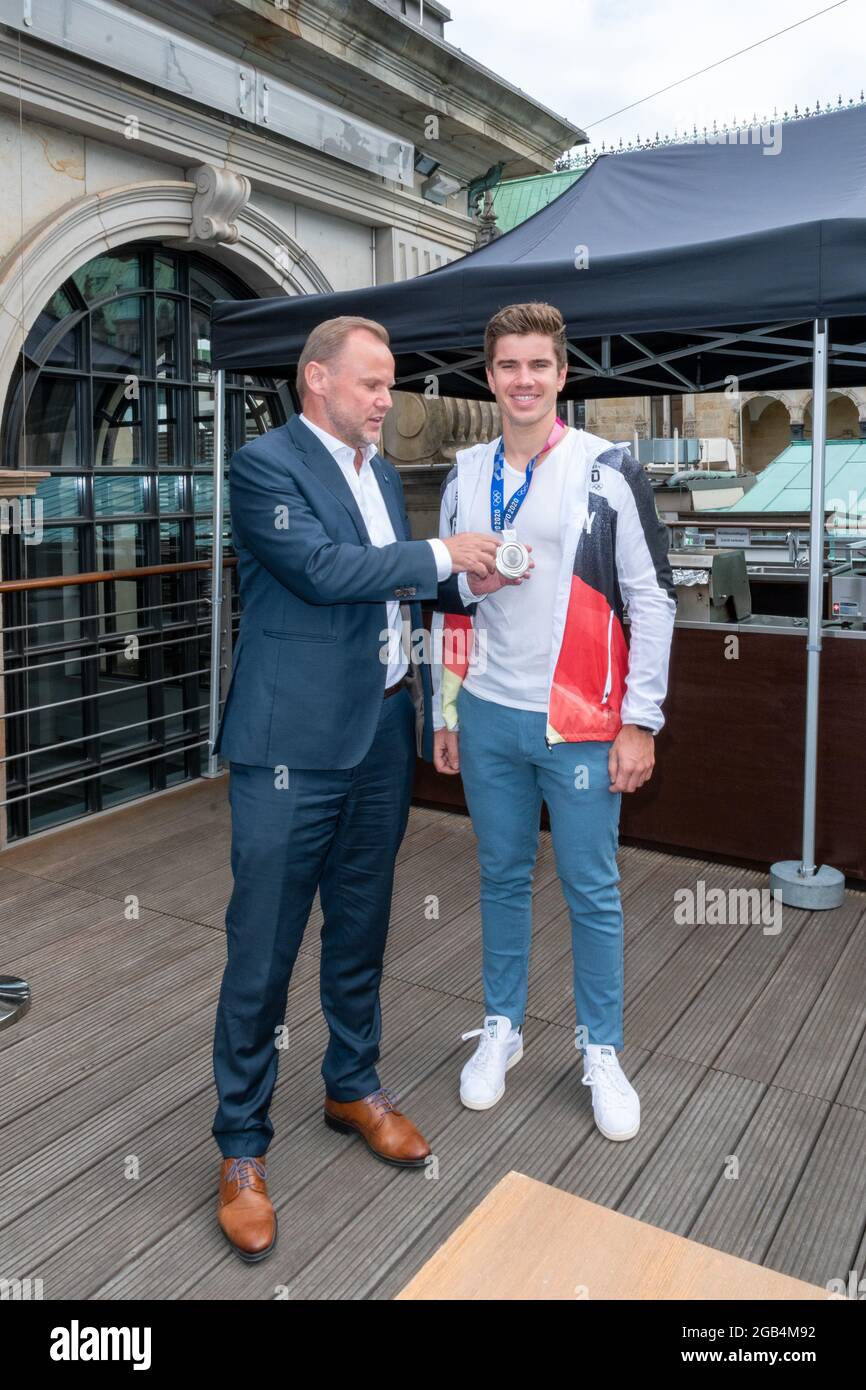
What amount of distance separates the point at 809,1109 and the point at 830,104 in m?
36.0

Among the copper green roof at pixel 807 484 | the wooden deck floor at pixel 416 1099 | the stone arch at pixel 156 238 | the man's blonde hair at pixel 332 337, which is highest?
the stone arch at pixel 156 238

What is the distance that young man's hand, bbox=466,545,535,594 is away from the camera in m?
2.52

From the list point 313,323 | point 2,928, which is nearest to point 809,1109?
point 2,928

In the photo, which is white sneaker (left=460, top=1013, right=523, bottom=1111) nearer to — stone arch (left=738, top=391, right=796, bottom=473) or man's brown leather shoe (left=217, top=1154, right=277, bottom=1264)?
man's brown leather shoe (left=217, top=1154, right=277, bottom=1264)

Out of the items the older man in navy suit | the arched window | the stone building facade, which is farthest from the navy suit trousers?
the stone building facade

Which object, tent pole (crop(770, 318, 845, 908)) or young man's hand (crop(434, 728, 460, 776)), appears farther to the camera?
tent pole (crop(770, 318, 845, 908))

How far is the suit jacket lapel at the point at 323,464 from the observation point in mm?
2465

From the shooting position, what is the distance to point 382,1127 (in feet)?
9.19

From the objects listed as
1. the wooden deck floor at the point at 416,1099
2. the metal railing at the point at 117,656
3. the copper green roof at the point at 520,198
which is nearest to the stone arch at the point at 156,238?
the metal railing at the point at 117,656

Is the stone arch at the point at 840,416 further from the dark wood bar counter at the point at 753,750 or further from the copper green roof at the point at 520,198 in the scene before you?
the dark wood bar counter at the point at 753,750

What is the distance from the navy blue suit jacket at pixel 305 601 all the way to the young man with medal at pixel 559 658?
1.01 feet

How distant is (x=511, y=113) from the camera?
8.47 m

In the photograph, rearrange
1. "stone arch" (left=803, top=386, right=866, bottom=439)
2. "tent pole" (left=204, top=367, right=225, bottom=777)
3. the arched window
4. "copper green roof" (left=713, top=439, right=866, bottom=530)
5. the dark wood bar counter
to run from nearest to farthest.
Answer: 1. the dark wood bar counter
2. the arched window
3. "tent pole" (left=204, top=367, right=225, bottom=777)
4. "copper green roof" (left=713, top=439, right=866, bottom=530)
5. "stone arch" (left=803, top=386, right=866, bottom=439)

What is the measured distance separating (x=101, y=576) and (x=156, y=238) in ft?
6.69
